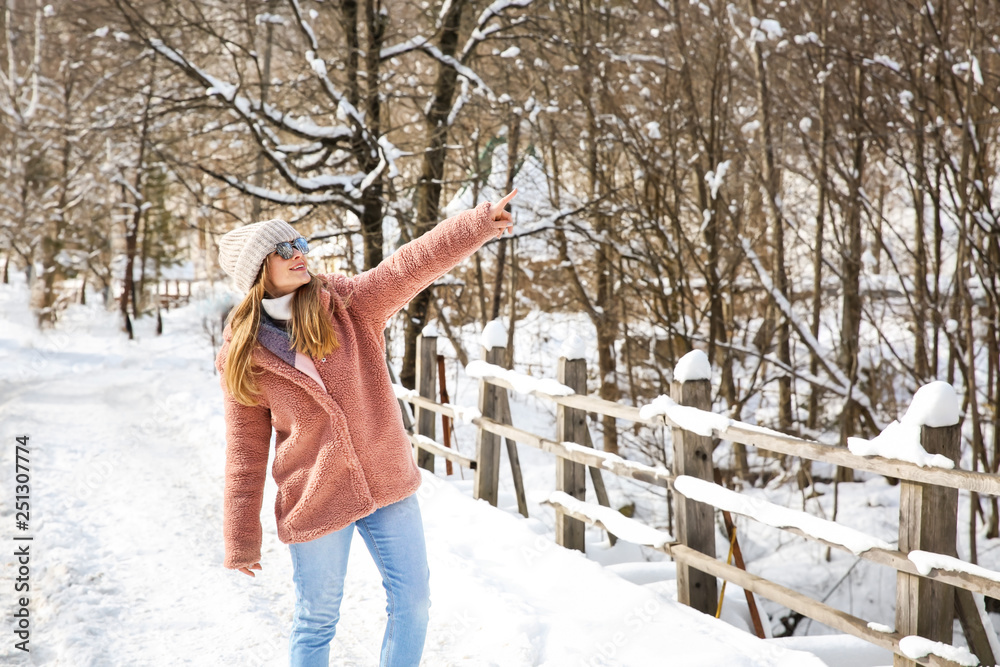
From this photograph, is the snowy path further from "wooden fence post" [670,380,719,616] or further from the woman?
the woman

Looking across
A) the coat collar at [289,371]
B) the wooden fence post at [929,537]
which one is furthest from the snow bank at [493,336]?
the coat collar at [289,371]

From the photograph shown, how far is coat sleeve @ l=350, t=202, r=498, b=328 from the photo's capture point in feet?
7.93

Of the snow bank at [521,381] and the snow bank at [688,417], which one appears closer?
the snow bank at [688,417]

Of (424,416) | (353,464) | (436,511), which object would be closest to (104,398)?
(424,416)

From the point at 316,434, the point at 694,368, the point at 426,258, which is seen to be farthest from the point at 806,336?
the point at 316,434

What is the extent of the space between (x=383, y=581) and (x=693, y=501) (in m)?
1.91

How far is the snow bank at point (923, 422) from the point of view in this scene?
2.66 meters

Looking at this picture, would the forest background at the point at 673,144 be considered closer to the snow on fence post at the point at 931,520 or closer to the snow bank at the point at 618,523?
the snow bank at the point at 618,523

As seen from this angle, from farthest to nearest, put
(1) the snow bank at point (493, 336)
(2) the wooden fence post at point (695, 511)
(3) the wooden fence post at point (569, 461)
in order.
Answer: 1. (1) the snow bank at point (493, 336)
2. (3) the wooden fence post at point (569, 461)
3. (2) the wooden fence post at point (695, 511)

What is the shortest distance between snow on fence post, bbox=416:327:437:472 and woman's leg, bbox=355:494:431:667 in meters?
4.08

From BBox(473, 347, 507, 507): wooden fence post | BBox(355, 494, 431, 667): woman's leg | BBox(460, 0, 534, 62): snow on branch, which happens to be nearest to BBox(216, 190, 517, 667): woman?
BBox(355, 494, 431, 667): woman's leg

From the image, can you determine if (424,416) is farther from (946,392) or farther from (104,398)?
(104,398)

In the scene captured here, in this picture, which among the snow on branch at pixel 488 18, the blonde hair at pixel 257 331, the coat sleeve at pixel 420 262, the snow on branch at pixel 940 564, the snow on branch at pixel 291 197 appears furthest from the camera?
the snow on branch at pixel 488 18

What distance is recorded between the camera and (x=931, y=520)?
271 centimetres
